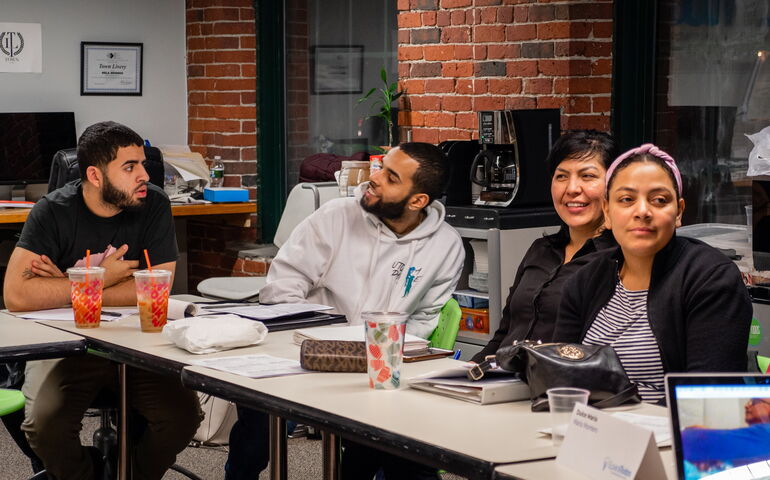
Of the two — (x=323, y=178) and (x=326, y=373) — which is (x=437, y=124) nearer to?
(x=323, y=178)

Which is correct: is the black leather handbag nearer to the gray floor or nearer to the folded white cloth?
the folded white cloth

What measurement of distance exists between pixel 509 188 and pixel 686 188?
0.75 metres

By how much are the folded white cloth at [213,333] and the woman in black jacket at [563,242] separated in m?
0.60

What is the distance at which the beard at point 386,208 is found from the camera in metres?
3.50

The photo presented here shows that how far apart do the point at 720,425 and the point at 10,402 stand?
5.52ft

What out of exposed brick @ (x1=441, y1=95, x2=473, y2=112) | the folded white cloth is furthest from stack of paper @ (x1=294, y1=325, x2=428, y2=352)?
exposed brick @ (x1=441, y1=95, x2=473, y2=112)

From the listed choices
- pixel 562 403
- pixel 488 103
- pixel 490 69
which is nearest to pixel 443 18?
pixel 490 69

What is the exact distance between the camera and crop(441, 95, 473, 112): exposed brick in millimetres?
4930

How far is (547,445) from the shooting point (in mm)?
1877

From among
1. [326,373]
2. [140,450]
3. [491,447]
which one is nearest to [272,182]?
[140,450]

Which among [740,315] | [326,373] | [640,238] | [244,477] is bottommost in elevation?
[244,477]

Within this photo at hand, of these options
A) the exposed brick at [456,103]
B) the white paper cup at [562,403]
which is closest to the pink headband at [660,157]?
the white paper cup at [562,403]

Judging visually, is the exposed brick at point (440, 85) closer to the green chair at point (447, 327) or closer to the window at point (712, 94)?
the window at point (712, 94)

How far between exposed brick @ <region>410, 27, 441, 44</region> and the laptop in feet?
12.1
